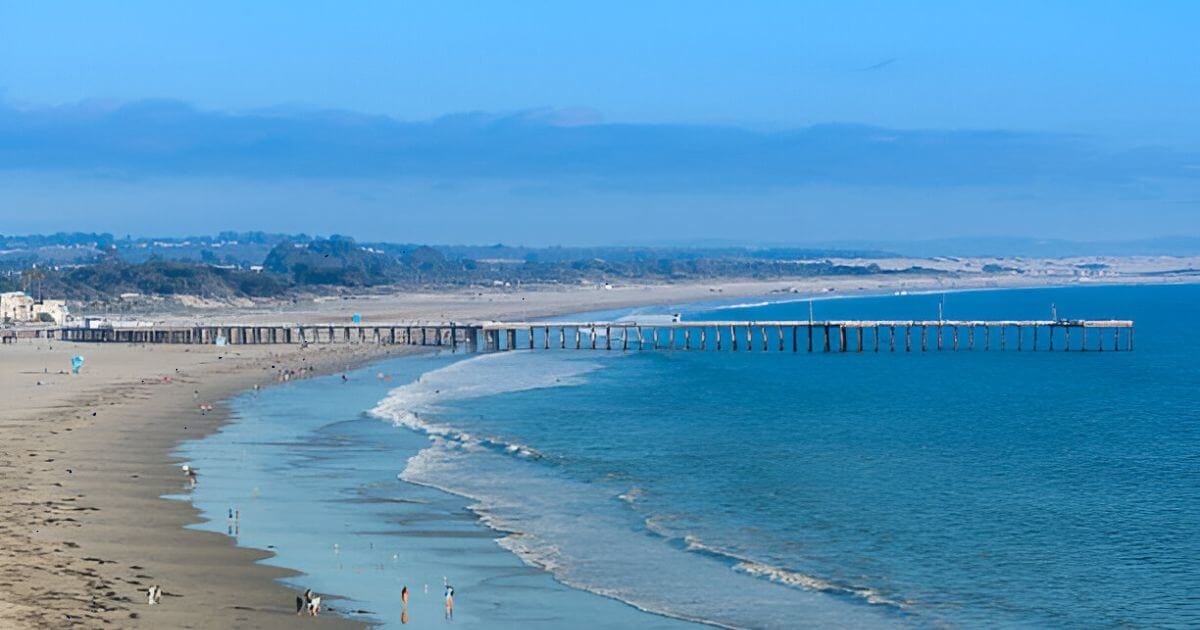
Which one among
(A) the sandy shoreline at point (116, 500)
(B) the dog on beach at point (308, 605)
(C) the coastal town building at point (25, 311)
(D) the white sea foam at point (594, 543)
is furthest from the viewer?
(C) the coastal town building at point (25, 311)

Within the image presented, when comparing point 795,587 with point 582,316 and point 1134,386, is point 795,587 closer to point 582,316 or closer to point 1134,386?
point 1134,386

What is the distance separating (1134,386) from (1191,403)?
6576 mm

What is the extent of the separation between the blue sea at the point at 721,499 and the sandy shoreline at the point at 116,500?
118 cm

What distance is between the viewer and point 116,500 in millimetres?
29609

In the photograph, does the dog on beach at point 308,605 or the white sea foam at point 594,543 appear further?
the white sea foam at point 594,543

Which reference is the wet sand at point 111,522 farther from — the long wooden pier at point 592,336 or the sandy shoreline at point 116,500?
the long wooden pier at point 592,336

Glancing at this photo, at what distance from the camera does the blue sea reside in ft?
74.6

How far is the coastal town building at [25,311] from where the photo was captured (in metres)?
97.6

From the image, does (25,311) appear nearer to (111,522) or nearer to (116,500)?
(116,500)

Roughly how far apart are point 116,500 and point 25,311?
7497 cm

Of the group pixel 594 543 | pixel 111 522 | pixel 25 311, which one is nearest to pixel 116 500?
pixel 111 522

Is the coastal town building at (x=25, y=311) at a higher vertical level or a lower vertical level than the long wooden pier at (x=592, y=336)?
higher

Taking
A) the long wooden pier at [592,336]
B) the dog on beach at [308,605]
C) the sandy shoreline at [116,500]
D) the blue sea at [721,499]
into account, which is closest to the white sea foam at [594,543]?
the blue sea at [721,499]

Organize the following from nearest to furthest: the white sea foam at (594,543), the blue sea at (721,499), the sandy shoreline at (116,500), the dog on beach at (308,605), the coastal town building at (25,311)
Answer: the sandy shoreline at (116,500)
the dog on beach at (308,605)
the white sea foam at (594,543)
the blue sea at (721,499)
the coastal town building at (25,311)
